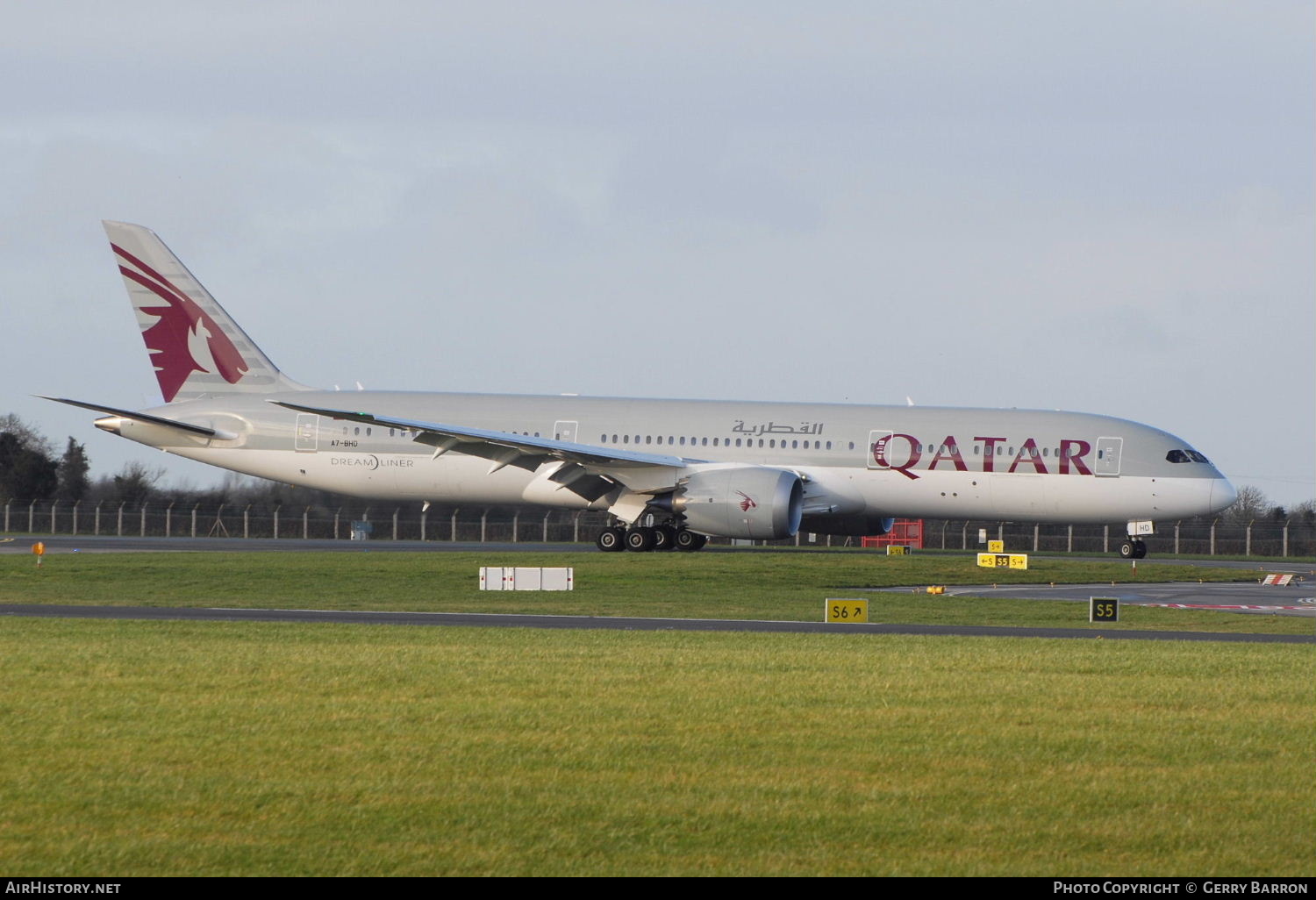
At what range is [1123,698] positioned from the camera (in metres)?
14.8

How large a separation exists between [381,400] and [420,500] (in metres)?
3.03

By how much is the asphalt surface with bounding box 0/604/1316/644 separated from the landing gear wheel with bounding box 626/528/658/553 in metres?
15.0

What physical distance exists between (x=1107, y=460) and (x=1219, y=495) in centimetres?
329

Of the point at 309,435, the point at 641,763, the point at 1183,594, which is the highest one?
the point at 309,435

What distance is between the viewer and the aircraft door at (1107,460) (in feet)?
133

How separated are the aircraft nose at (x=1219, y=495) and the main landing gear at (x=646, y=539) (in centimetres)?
1374

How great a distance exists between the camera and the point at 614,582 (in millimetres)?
32469

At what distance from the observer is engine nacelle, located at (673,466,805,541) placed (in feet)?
122

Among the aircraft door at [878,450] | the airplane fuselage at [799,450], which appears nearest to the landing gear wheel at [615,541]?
the airplane fuselage at [799,450]

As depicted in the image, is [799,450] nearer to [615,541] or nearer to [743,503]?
[743,503]

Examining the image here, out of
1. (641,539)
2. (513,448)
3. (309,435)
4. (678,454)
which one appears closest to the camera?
(513,448)

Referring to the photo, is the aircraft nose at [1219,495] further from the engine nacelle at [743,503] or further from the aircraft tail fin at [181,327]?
the aircraft tail fin at [181,327]

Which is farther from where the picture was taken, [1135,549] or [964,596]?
[1135,549]

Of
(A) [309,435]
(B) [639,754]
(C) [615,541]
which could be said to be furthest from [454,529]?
(B) [639,754]
